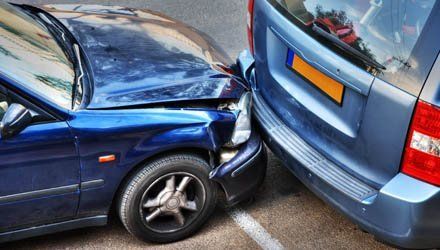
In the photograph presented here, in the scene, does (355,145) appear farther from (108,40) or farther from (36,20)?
(36,20)

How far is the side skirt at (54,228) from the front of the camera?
319cm

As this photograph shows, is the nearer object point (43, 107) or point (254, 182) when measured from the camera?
point (43, 107)

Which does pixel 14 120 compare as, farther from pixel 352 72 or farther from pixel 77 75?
pixel 352 72

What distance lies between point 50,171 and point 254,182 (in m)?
1.24

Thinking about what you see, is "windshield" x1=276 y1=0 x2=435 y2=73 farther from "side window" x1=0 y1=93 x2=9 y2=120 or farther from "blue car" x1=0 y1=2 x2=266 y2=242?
"side window" x1=0 y1=93 x2=9 y2=120

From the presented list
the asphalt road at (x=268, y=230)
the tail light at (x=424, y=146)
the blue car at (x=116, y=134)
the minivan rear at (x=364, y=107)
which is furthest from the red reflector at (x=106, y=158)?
the tail light at (x=424, y=146)

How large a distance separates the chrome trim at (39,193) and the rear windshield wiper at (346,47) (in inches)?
62.4

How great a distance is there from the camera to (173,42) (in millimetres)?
3895

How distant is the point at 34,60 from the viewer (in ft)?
10.8

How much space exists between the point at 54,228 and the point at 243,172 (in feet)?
3.75

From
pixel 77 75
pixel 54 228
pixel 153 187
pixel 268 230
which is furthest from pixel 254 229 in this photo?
pixel 77 75

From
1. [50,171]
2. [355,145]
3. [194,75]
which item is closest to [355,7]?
[355,145]

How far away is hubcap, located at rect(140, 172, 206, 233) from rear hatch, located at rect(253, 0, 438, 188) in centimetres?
72

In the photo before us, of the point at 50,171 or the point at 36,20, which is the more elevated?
the point at 36,20
